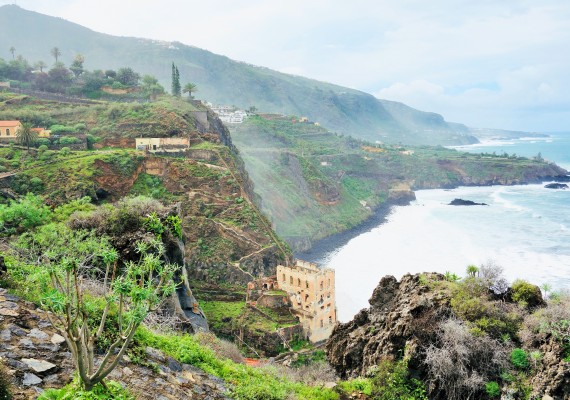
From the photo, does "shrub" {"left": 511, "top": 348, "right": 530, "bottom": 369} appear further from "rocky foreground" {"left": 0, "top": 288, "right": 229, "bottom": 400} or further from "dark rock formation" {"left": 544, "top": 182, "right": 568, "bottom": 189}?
"dark rock formation" {"left": 544, "top": 182, "right": 568, "bottom": 189}

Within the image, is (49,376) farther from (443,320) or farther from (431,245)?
(431,245)

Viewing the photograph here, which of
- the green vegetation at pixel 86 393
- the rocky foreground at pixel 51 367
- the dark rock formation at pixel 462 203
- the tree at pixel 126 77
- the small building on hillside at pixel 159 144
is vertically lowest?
the dark rock formation at pixel 462 203

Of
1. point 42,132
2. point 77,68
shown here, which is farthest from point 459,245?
point 77,68

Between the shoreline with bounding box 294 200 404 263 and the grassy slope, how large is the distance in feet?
5.56

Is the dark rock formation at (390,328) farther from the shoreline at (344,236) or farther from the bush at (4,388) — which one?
the shoreline at (344,236)

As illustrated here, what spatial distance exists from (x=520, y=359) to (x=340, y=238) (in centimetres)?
6055

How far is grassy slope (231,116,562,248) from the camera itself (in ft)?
259

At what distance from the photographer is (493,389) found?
11172 mm

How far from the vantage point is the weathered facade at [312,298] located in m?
34.7

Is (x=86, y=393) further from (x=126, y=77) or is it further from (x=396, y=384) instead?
(x=126, y=77)

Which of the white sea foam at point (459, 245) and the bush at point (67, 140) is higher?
the bush at point (67, 140)

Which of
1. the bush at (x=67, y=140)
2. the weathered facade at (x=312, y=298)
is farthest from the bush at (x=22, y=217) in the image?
the bush at (x=67, y=140)

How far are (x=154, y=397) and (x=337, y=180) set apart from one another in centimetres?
10035

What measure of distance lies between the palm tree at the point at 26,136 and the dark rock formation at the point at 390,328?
42.4m
